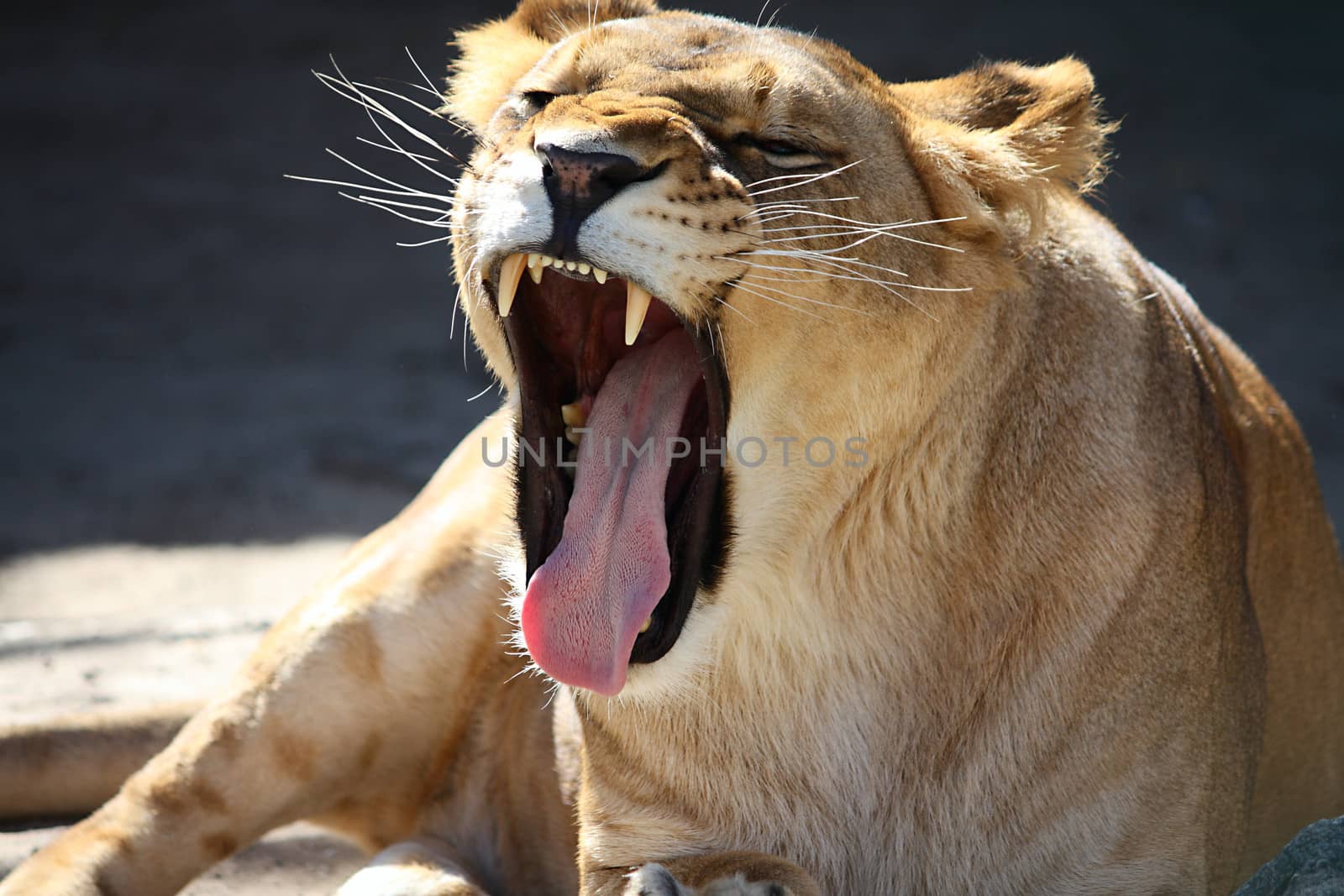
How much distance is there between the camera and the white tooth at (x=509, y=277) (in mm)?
2039

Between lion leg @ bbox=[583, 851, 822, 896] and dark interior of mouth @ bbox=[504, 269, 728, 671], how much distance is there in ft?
0.95

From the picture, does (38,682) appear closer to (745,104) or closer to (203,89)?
(745,104)

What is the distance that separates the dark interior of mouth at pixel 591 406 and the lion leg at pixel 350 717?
25.9 inches

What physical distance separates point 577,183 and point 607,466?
0.47 m

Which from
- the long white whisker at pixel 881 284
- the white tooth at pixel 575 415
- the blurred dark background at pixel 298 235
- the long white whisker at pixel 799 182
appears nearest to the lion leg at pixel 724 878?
the white tooth at pixel 575 415

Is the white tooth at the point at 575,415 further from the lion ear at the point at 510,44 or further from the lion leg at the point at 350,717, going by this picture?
the lion leg at the point at 350,717

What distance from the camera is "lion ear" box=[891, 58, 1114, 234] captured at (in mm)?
2139

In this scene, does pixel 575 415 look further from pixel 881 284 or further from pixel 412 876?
pixel 412 876

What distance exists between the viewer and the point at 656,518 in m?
2.16

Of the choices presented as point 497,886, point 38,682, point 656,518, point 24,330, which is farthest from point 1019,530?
point 24,330

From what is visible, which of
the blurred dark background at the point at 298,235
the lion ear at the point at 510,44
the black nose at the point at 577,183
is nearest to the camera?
the black nose at the point at 577,183

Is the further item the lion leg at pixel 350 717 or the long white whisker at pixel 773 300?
the lion leg at pixel 350 717

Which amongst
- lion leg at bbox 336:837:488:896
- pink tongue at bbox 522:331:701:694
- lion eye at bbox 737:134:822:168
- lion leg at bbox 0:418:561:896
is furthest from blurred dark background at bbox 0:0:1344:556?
lion eye at bbox 737:134:822:168

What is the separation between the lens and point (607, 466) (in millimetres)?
2227
